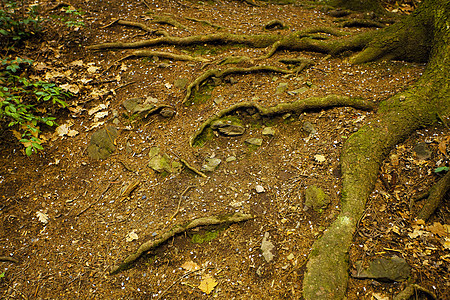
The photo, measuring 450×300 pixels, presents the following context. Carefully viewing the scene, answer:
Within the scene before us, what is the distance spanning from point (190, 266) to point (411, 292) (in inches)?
103

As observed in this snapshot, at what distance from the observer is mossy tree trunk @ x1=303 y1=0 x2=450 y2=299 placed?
309cm

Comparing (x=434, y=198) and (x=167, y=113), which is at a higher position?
(x=434, y=198)

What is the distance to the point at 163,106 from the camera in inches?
210

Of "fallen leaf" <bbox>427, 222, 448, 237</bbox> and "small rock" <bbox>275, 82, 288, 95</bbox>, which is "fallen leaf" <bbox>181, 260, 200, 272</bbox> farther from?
"small rock" <bbox>275, 82, 288, 95</bbox>

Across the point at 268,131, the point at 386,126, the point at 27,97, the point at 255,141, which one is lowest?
the point at 255,141

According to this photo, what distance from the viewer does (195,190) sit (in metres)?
4.25

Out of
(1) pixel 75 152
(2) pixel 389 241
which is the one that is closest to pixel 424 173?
(2) pixel 389 241

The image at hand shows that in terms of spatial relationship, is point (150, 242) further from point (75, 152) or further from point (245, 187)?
point (75, 152)

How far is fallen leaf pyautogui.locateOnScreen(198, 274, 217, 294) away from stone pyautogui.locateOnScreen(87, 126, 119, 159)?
300 cm

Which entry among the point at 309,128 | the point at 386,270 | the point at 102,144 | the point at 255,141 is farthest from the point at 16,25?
the point at 386,270

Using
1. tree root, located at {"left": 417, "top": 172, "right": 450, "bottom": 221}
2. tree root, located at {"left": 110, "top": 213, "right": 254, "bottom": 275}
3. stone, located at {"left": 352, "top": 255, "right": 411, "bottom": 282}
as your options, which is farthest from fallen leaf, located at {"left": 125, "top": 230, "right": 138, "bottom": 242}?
tree root, located at {"left": 417, "top": 172, "right": 450, "bottom": 221}

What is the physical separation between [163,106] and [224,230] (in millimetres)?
2903

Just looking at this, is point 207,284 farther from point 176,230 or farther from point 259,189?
point 259,189

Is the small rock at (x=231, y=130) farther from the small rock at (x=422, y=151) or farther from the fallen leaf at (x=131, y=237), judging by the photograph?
the small rock at (x=422, y=151)
